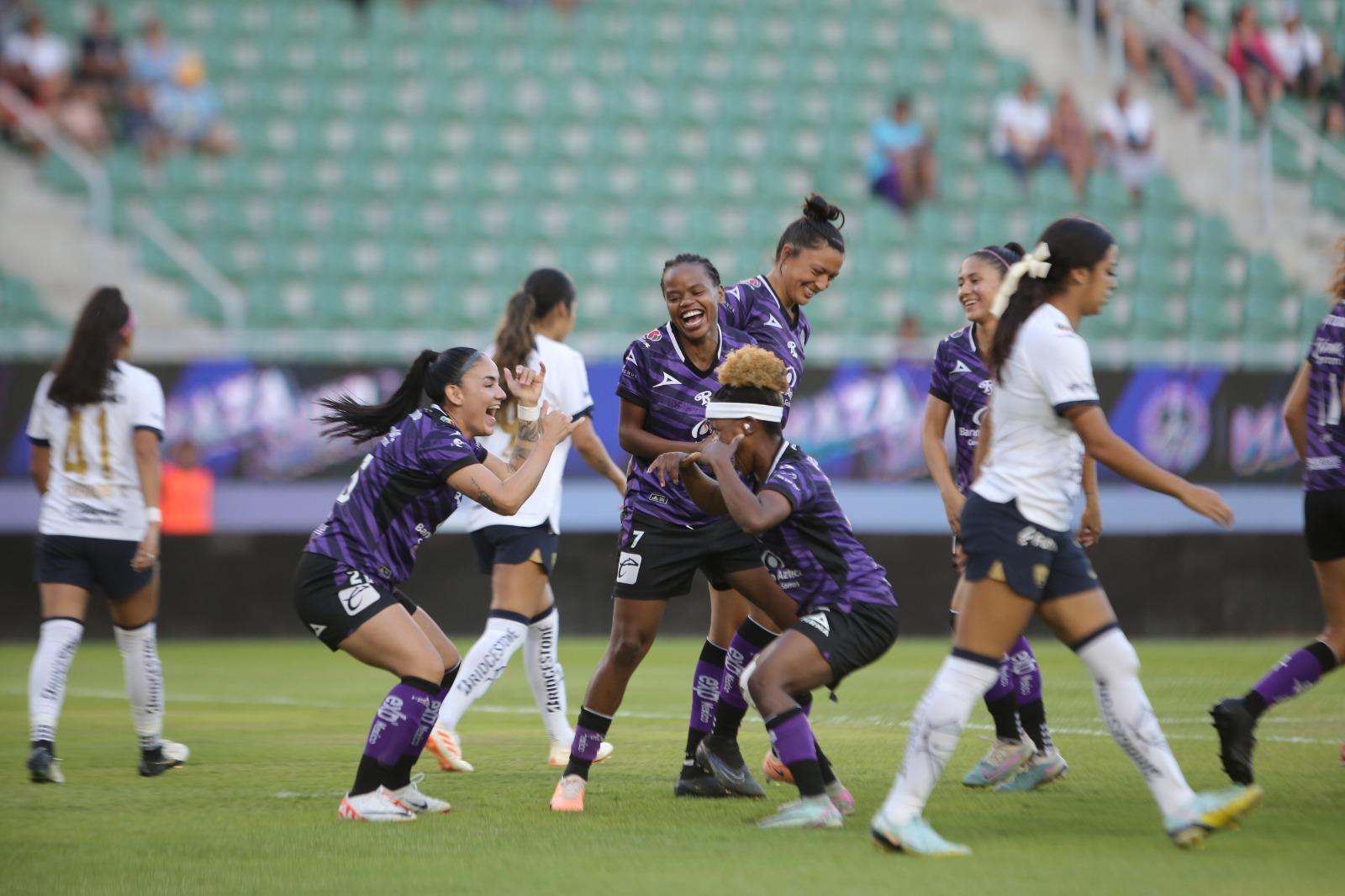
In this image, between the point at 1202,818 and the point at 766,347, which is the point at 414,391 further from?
the point at 1202,818

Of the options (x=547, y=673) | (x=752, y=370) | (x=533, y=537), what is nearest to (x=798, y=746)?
(x=752, y=370)

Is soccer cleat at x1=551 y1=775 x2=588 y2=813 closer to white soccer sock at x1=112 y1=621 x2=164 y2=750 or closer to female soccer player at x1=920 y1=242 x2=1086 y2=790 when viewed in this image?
female soccer player at x1=920 y1=242 x2=1086 y2=790

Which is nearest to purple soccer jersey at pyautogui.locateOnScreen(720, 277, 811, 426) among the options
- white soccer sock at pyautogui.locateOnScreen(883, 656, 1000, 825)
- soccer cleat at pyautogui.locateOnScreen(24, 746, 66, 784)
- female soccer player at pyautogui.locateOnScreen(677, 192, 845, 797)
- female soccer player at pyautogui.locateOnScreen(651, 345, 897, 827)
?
female soccer player at pyautogui.locateOnScreen(677, 192, 845, 797)

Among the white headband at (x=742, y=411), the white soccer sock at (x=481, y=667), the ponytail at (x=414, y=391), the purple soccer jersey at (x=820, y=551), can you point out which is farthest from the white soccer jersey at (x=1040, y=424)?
the white soccer sock at (x=481, y=667)

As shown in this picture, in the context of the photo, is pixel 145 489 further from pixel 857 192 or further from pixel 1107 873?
pixel 857 192

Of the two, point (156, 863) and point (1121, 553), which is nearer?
point (156, 863)

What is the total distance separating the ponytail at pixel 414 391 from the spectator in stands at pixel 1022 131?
1486 cm

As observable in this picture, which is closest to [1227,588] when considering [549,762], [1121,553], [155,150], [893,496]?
[1121,553]

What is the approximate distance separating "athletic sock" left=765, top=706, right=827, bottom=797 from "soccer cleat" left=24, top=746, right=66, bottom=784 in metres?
3.41

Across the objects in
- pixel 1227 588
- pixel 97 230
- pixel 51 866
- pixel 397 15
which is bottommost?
pixel 1227 588

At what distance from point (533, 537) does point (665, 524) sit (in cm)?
174

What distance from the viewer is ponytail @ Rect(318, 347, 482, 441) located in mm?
6723

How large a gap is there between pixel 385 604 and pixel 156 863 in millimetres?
1355

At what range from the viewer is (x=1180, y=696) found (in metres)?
10.8
